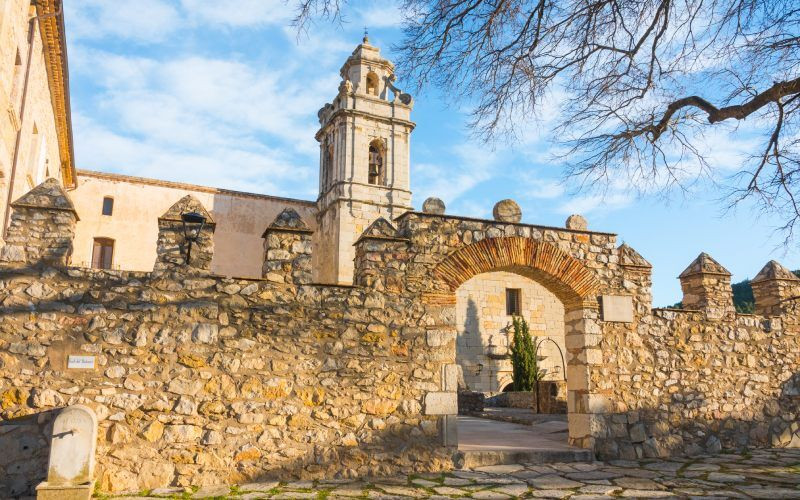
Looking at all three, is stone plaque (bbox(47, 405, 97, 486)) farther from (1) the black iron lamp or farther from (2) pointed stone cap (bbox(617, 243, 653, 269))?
(2) pointed stone cap (bbox(617, 243, 653, 269))

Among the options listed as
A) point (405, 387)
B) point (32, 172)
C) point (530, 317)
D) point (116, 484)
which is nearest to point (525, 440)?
point (405, 387)

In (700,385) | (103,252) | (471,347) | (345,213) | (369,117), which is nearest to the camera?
(700,385)

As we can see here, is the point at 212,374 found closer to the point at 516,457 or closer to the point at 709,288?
the point at 516,457

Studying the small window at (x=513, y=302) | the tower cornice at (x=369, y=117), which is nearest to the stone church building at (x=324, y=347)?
the small window at (x=513, y=302)

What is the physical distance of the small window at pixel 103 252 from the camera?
21.3 m

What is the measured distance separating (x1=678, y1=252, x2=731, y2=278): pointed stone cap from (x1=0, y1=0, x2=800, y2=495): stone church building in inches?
1.3

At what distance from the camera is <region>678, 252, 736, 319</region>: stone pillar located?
8422 mm

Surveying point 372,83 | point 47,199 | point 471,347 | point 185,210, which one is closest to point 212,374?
point 185,210

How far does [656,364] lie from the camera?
7805mm

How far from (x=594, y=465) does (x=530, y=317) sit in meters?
16.0

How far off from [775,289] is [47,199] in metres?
9.91

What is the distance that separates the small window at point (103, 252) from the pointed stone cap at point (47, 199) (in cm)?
1702

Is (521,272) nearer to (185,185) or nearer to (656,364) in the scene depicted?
(656,364)

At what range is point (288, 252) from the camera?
6.53m
